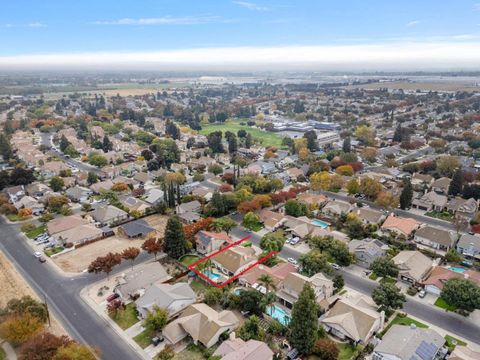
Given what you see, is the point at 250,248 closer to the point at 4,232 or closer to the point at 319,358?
the point at 319,358

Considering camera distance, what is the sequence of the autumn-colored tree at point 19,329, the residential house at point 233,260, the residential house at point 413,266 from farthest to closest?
the residential house at point 233,260
the residential house at point 413,266
the autumn-colored tree at point 19,329

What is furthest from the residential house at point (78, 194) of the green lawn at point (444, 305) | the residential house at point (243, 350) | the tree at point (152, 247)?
the green lawn at point (444, 305)

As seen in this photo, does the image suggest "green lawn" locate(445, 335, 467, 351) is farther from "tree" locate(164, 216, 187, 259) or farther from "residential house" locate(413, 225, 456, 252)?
"tree" locate(164, 216, 187, 259)

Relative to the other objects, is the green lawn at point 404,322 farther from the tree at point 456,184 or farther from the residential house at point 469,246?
the tree at point 456,184

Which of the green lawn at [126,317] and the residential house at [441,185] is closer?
the green lawn at [126,317]

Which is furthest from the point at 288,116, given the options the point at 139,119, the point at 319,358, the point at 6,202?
the point at 319,358

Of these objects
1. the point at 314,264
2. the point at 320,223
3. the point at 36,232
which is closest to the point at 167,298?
the point at 314,264

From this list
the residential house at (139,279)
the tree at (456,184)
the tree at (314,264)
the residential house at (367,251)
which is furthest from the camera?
the tree at (456,184)

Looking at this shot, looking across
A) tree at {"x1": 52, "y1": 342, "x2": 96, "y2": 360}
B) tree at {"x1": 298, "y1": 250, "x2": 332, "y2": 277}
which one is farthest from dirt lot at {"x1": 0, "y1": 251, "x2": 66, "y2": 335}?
tree at {"x1": 298, "y1": 250, "x2": 332, "y2": 277}
